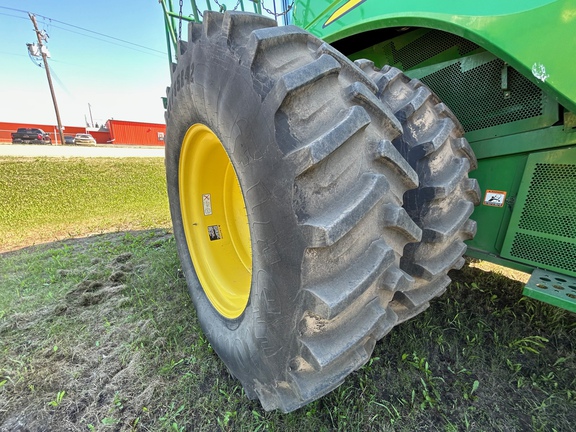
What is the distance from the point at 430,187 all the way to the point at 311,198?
0.50 meters

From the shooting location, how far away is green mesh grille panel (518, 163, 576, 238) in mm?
1123

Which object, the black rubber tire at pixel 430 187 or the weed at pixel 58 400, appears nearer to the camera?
the black rubber tire at pixel 430 187

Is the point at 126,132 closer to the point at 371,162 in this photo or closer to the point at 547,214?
the point at 371,162

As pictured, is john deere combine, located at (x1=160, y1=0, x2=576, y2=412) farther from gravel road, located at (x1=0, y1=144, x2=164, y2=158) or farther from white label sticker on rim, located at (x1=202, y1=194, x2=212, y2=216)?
gravel road, located at (x1=0, y1=144, x2=164, y2=158)

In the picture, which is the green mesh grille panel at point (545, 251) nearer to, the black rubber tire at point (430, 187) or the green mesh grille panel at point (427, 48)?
the black rubber tire at point (430, 187)

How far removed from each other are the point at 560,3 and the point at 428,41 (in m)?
0.65

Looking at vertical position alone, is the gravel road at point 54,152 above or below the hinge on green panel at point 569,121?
above

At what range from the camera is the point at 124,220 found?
15.1ft

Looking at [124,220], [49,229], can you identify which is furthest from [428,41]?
[49,229]

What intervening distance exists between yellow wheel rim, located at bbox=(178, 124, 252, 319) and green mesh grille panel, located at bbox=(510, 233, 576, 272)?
1254 millimetres

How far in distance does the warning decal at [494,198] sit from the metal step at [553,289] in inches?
11.8

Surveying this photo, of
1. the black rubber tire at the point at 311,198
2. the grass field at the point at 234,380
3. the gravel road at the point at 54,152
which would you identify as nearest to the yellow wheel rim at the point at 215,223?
the grass field at the point at 234,380

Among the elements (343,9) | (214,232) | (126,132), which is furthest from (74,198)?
(126,132)

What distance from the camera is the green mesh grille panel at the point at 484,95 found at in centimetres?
115
